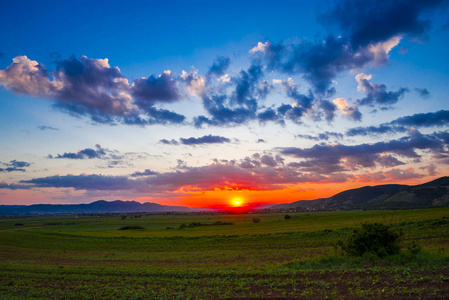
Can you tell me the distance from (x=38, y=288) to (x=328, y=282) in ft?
52.4

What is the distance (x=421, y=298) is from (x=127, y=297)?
12.1m

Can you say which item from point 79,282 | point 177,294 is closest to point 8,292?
point 79,282

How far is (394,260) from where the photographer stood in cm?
1677

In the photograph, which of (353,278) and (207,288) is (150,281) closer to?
(207,288)

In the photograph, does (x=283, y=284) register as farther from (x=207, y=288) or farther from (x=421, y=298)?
(x=421, y=298)

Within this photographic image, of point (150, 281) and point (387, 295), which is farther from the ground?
point (387, 295)

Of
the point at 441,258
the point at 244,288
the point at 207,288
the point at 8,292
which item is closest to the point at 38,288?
the point at 8,292

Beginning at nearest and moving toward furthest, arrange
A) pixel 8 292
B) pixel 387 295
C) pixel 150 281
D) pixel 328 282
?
pixel 387 295
pixel 328 282
pixel 8 292
pixel 150 281

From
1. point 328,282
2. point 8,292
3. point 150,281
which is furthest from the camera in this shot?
point 150,281

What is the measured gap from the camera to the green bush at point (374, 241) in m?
18.2

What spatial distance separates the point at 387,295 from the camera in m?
10.6

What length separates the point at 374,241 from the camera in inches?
741

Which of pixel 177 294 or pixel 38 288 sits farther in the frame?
pixel 38 288

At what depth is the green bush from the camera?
59.7 ft
